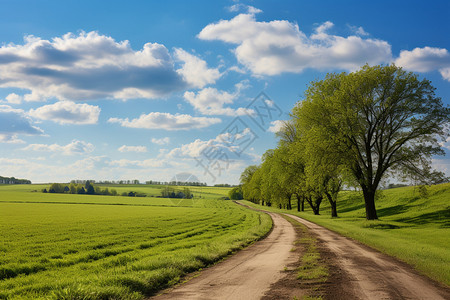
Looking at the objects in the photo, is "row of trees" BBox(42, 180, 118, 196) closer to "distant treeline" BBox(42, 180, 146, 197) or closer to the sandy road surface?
"distant treeline" BBox(42, 180, 146, 197)

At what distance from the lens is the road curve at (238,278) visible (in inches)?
336

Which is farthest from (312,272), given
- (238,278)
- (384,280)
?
(238,278)

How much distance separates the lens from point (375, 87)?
111 feet

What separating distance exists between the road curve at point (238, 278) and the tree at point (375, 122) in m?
23.5

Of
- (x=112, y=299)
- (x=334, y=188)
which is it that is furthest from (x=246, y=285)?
(x=334, y=188)

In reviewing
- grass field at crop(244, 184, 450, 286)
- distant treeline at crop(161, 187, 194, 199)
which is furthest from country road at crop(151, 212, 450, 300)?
distant treeline at crop(161, 187, 194, 199)

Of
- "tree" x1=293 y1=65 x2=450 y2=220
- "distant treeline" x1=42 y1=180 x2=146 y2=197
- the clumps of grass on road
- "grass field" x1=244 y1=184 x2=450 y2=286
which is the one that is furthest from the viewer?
"distant treeline" x1=42 y1=180 x2=146 y2=197

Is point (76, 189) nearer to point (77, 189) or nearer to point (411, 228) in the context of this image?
point (77, 189)

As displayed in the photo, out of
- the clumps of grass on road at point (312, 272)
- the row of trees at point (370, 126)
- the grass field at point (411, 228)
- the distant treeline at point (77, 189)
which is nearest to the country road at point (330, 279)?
the clumps of grass on road at point (312, 272)

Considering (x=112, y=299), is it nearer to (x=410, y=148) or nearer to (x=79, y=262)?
(x=79, y=262)

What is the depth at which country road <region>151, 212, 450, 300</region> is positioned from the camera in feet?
27.7

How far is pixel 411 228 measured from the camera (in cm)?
3000

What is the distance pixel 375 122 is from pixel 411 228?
11975mm

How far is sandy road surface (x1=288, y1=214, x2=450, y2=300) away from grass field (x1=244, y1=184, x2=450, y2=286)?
3.00ft
